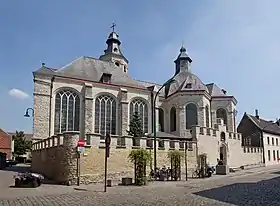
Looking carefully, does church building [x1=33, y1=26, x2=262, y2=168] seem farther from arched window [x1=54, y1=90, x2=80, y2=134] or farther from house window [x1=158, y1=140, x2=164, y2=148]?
house window [x1=158, y1=140, x2=164, y2=148]

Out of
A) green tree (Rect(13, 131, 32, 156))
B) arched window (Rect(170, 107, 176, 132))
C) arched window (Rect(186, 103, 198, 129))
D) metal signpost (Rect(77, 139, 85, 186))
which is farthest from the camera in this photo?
green tree (Rect(13, 131, 32, 156))

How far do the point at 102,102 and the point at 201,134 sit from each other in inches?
547

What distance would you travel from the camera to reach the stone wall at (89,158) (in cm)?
1964

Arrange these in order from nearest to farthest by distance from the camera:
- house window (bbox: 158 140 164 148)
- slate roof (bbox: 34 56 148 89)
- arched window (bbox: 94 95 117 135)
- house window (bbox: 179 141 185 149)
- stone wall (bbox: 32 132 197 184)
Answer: stone wall (bbox: 32 132 197 184) < house window (bbox: 158 140 164 148) < house window (bbox: 179 141 185 149) < slate roof (bbox: 34 56 148 89) < arched window (bbox: 94 95 117 135)

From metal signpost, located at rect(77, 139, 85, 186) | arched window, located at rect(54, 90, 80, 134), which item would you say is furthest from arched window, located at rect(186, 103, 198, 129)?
metal signpost, located at rect(77, 139, 85, 186)

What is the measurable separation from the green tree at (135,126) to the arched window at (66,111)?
627cm

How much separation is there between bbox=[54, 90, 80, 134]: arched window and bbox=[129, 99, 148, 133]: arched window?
7538mm

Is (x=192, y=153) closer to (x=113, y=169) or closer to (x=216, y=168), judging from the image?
(x=216, y=168)

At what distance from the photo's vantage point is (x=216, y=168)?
29.8 metres

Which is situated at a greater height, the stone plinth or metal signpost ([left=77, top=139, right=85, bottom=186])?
metal signpost ([left=77, top=139, right=85, bottom=186])

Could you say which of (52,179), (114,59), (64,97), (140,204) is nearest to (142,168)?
(52,179)

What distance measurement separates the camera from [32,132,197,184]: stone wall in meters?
19.6

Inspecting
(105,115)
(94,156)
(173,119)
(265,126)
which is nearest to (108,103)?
(105,115)

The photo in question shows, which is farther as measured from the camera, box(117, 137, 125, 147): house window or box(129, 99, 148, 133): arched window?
box(129, 99, 148, 133): arched window
